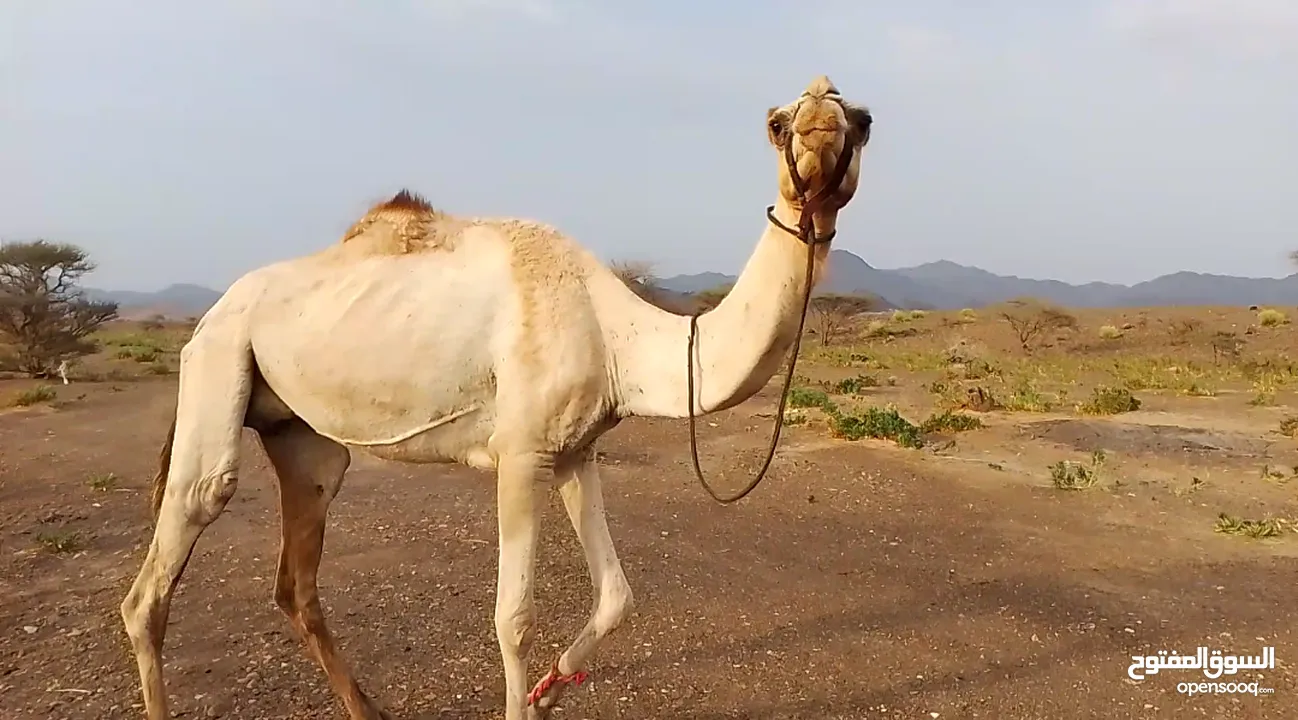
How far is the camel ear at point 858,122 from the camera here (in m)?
2.74

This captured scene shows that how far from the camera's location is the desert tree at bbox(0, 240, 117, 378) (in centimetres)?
2073

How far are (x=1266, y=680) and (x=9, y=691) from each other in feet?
21.7

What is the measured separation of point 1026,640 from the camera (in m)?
5.51

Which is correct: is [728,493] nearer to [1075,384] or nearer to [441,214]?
[441,214]

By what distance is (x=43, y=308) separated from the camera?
68.6 ft

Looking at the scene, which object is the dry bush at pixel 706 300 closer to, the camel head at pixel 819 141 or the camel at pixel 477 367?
the camel at pixel 477 367

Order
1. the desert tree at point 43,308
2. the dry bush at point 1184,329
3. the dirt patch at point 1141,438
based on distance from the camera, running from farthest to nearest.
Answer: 1. the dry bush at point 1184,329
2. the desert tree at point 43,308
3. the dirt patch at point 1141,438

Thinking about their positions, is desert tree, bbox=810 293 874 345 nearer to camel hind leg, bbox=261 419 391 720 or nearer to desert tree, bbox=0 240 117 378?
desert tree, bbox=0 240 117 378

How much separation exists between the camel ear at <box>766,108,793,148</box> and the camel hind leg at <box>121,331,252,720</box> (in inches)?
98.2

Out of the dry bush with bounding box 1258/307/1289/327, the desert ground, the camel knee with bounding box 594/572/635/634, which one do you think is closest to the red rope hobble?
the camel knee with bounding box 594/572/635/634

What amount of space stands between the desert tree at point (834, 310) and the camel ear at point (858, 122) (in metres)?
31.6

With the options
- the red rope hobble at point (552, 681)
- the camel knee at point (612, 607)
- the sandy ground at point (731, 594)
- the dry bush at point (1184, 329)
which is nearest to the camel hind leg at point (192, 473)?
the sandy ground at point (731, 594)

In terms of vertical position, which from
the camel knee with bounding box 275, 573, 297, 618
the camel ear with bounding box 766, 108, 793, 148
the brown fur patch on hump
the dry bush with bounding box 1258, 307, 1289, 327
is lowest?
the camel knee with bounding box 275, 573, 297, 618

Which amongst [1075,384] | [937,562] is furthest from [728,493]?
[1075,384]
